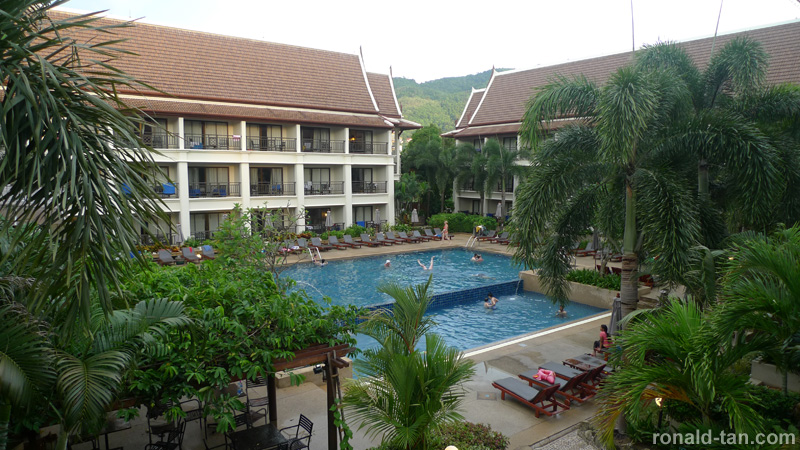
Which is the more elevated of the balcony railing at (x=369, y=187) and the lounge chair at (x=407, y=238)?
the balcony railing at (x=369, y=187)

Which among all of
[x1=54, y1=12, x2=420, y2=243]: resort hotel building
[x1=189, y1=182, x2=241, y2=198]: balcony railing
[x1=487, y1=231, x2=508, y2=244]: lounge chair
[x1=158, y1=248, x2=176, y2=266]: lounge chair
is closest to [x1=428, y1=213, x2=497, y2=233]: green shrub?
[x1=487, y1=231, x2=508, y2=244]: lounge chair

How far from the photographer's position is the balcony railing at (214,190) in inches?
1124

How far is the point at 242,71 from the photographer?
3100cm

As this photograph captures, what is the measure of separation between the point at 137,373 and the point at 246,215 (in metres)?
7.37

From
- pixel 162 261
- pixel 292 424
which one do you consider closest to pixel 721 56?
pixel 292 424

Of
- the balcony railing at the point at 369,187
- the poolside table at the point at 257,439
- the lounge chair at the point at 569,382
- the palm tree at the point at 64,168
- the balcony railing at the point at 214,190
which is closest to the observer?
the palm tree at the point at 64,168

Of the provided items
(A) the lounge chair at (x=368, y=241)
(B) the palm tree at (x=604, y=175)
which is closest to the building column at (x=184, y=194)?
(A) the lounge chair at (x=368, y=241)

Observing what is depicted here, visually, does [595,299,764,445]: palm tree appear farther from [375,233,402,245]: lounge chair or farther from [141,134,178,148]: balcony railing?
[141,134,178,148]: balcony railing

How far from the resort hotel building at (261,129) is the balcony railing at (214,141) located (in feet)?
0.18

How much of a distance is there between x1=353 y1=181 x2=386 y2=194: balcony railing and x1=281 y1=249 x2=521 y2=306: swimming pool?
767cm

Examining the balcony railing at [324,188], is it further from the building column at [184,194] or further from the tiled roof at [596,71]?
the tiled roof at [596,71]

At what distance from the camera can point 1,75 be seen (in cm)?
335

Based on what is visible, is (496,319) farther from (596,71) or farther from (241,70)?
(596,71)

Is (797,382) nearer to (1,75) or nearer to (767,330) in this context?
(767,330)
